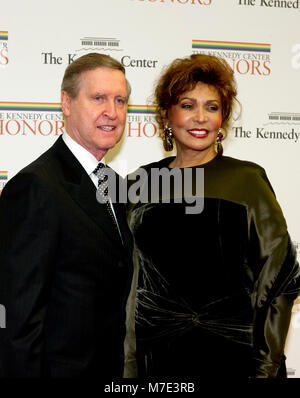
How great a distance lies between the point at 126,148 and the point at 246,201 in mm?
1031

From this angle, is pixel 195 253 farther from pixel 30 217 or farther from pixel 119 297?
pixel 30 217

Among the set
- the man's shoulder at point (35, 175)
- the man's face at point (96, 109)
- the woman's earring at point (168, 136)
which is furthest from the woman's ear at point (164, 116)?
the man's shoulder at point (35, 175)

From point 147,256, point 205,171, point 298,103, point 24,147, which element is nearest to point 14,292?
point 147,256

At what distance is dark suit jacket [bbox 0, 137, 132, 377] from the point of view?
5.07 ft

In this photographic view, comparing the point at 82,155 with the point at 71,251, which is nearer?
the point at 71,251

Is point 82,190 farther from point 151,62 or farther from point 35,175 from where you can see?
point 151,62

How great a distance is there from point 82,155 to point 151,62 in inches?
42.8

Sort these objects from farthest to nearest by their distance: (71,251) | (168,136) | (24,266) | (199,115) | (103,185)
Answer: (168,136) → (199,115) → (103,185) → (71,251) → (24,266)

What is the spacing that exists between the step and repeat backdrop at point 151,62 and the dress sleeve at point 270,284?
1033mm

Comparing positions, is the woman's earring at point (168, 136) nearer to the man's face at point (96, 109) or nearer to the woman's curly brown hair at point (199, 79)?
the woman's curly brown hair at point (199, 79)

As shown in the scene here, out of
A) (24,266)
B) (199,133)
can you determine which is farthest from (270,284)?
(24,266)

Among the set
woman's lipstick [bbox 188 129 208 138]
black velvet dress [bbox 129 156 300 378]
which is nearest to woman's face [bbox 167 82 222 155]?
woman's lipstick [bbox 188 129 208 138]

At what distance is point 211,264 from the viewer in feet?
6.29

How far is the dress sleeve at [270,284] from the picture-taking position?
1.85 metres
